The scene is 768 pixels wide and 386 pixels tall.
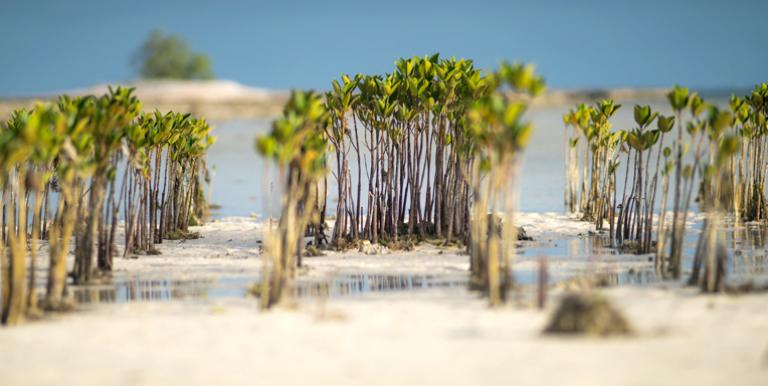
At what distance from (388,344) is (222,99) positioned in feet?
267

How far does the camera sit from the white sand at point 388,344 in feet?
24.0

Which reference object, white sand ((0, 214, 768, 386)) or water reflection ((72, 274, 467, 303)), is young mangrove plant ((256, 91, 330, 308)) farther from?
water reflection ((72, 274, 467, 303))

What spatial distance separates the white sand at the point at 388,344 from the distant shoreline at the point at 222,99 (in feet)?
199

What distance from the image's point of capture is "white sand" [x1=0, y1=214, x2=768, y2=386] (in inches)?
288

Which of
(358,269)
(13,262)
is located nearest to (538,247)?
(358,269)

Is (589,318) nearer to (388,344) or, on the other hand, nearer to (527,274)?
(388,344)

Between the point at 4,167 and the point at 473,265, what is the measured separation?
4.98 meters

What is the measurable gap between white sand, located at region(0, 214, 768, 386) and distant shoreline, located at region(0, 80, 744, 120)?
6070 centimetres

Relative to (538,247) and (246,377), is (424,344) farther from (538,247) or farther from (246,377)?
(538,247)

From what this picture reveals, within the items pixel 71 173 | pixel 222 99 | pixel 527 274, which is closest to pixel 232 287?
pixel 71 173

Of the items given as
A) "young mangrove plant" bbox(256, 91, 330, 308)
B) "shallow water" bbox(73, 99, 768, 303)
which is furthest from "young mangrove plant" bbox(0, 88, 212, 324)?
"young mangrove plant" bbox(256, 91, 330, 308)

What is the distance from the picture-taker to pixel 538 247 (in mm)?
14844

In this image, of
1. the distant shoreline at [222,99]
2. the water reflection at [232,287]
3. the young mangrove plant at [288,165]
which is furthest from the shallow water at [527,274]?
the distant shoreline at [222,99]

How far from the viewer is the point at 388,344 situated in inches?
321
